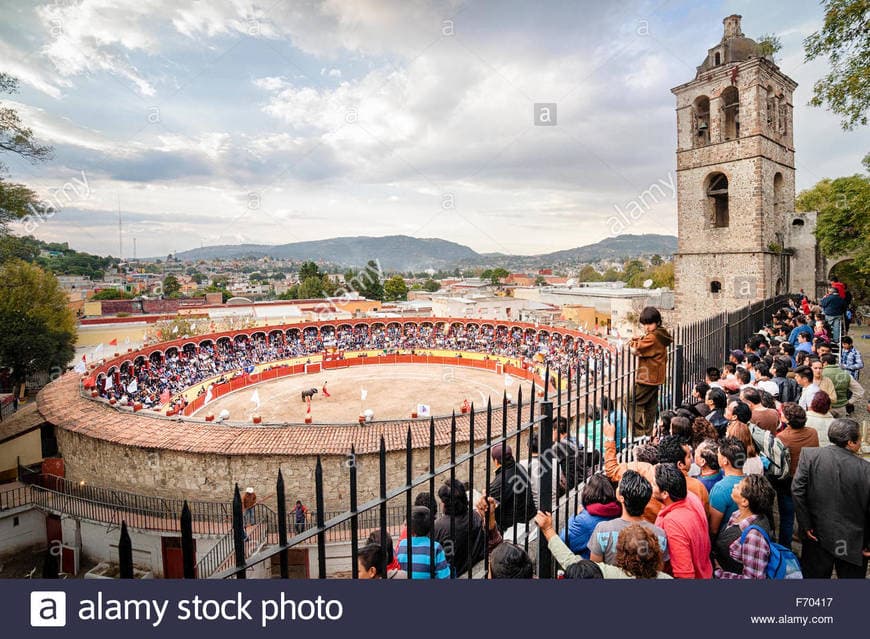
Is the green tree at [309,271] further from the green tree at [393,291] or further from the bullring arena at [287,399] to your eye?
the bullring arena at [287,399]

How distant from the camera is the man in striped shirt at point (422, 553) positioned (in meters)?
3.51

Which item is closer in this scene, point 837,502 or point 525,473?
point 837,502

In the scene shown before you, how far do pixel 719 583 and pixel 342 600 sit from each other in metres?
2.32

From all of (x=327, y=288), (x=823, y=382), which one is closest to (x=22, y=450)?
(x=823, y=382)

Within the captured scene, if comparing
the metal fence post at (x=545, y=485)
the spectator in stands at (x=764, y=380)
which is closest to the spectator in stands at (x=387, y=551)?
the metal fence post at (x=545, y=485)

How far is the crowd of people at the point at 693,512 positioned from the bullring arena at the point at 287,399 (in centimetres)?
112

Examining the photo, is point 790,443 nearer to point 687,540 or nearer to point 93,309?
point 687,540

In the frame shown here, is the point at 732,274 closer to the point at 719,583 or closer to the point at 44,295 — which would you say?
the point at 719,583

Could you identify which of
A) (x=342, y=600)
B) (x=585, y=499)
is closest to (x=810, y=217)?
(x=585, y=499)

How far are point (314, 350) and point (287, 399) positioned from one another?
1414cm

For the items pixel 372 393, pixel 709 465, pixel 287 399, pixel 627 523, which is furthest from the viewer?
pixel 372 393

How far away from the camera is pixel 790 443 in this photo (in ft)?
15.5

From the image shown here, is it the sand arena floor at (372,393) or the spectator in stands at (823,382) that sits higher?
the spectator in stands at (823,382)

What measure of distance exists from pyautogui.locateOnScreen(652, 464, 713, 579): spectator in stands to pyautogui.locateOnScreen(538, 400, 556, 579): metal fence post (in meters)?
0.79
